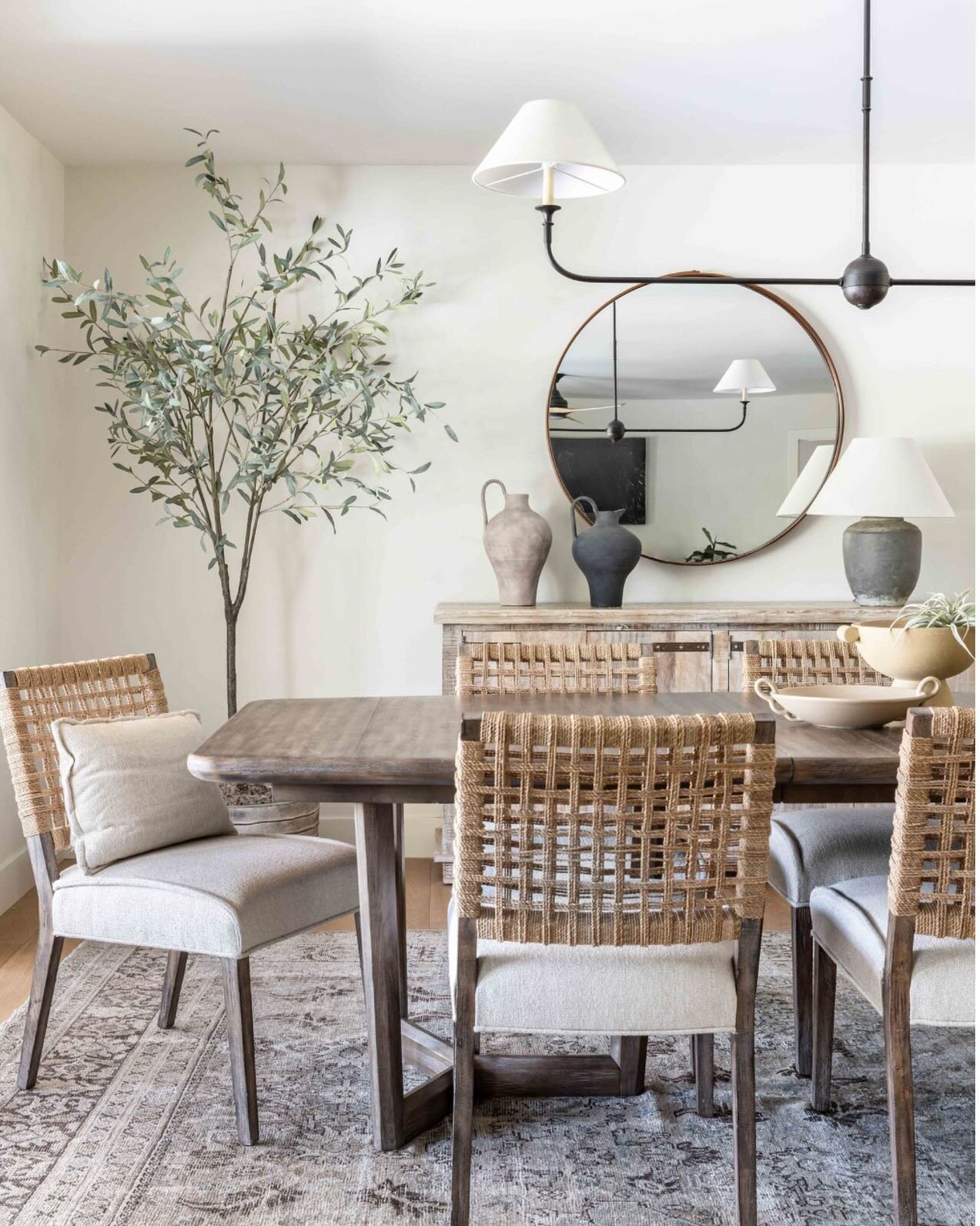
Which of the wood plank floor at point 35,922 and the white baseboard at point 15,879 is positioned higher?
the white baseboard at point 15,879

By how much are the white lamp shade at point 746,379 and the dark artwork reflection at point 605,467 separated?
1.20 ft

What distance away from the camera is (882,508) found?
136 inches

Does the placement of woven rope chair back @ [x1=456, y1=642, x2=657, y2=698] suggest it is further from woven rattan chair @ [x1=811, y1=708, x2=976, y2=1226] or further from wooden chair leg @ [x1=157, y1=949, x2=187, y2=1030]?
woven rattan chair @ [x1=811, y1=708, x2=976, y2=1226]

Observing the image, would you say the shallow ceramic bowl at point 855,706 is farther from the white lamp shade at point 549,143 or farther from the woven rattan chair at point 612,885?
the white lamp shade at point 549,143

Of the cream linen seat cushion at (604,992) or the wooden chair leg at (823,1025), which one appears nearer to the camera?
the cream linen seat cushion at (604,992)

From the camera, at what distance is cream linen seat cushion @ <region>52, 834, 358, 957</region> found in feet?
6.88

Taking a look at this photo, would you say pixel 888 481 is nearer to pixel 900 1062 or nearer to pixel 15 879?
pixel 900 1062

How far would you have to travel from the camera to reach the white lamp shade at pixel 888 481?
11.4 ft

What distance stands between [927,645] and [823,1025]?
0.77 meters

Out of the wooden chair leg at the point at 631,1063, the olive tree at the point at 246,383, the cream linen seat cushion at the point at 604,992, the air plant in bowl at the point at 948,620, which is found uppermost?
the olive tree at the point at 246,383

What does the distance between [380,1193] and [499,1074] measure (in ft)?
1.30

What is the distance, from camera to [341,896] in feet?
7.61

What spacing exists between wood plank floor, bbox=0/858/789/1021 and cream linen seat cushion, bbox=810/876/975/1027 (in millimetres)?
1486

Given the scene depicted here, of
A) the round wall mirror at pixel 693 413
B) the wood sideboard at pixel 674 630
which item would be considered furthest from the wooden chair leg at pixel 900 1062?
the round wall mirror at pixel 693 413
